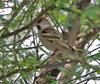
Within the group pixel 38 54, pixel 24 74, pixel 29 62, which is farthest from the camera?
pixel 38 54

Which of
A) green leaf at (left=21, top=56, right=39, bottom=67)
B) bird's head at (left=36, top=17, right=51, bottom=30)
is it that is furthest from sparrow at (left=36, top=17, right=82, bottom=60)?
green leaf at (left=21, top=56, right=39, bottom=67)

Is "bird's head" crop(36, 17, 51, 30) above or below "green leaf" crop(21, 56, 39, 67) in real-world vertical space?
above

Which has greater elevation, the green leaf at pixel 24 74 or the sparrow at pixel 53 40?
the sparrow at pixel 53 40

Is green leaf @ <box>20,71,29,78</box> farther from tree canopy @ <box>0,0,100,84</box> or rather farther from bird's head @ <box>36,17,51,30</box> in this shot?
bird's head @ <box>36,17,51,30</box>

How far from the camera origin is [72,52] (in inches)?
95.1

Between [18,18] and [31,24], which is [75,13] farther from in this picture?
[18,18]

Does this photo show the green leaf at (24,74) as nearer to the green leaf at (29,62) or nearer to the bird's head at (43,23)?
the green leaf at (29,62)

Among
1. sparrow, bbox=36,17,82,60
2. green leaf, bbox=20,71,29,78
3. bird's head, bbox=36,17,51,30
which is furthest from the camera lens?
bird's head, bbox=36,17,51,30

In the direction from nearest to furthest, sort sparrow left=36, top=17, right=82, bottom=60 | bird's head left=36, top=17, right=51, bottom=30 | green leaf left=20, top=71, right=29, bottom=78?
sparrow left=36, top=17, right=82, bottom=60 < green leaf left=20, top=71, right=29, bottom=78 < bird's head left=36, top=17, right=51, bottom=30

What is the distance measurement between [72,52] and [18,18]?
37.6 inches

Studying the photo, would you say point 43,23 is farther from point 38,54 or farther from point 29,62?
point 29,62

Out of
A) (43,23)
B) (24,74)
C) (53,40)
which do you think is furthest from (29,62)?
(43,23)

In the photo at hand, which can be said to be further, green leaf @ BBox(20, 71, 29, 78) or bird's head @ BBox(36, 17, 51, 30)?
bird's head @ BBox(36, 17, 51, 30)

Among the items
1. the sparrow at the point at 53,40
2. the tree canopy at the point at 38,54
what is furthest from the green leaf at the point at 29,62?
the sparrow at the point at 53,40
